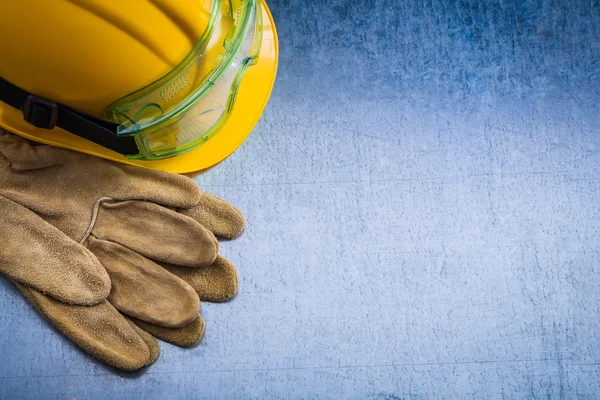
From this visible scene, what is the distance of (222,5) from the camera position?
1034mm

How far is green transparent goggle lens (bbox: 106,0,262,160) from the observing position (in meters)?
1.02

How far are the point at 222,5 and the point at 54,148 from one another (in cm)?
40

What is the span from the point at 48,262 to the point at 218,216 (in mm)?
297

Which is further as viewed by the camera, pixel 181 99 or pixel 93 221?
pixel 93 221

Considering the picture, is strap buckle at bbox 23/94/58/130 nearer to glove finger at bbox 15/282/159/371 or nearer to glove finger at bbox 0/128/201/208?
glove finger at bbox 0/128/201/208

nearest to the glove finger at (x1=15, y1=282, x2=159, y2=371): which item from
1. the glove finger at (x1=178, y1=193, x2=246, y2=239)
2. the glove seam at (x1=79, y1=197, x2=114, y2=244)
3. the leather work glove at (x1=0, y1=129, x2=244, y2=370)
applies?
the leather work glove at (x1=0, y1=129, x2=244, y2=370)

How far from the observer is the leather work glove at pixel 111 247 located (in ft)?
3.78

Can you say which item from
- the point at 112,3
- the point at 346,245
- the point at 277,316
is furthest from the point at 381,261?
the point at 112,3

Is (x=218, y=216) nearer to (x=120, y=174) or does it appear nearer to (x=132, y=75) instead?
(x=120, y=174)

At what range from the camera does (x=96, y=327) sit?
1.16 meters

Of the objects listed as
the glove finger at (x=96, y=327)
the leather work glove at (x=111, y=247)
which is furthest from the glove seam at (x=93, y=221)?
the glove finger at (x=96, y=327)

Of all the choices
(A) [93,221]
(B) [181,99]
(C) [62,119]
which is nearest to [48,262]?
(A) [93,221]

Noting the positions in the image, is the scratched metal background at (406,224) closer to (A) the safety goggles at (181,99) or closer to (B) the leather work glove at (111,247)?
(B) the leather work glove at (111,247)

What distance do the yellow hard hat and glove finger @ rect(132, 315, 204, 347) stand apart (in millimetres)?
272
